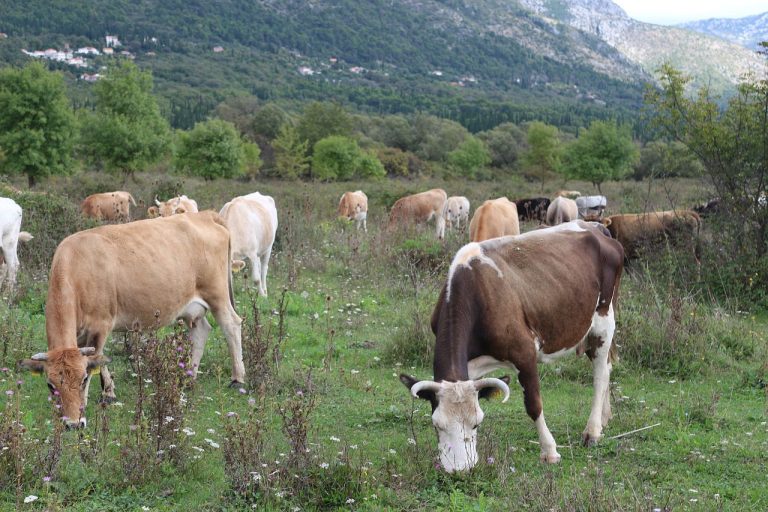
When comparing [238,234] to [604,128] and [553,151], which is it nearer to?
[604,128]

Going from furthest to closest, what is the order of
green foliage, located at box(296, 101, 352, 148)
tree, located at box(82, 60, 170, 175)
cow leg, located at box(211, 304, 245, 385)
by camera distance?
green foliage, located at box(296, 101, 352, 148) < tree, located at box(82, 60, 170, 175) < cow leg, located at box(211, 304, 245, 385)

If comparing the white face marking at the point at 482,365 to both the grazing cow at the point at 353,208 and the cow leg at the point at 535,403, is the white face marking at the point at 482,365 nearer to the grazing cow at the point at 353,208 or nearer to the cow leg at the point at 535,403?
the cow leg at the point at 535,403

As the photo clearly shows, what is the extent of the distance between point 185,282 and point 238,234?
5355 millimetres

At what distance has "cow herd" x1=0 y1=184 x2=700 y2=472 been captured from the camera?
18.7 feet

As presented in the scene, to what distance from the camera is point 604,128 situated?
60.8 m

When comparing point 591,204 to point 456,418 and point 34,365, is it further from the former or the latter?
point 34,365

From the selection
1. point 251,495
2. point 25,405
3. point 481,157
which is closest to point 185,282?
point 25,405

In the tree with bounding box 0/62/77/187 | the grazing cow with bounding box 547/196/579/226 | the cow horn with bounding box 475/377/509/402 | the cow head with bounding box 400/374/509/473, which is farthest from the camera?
the tree with bounding box 0/62/77/187

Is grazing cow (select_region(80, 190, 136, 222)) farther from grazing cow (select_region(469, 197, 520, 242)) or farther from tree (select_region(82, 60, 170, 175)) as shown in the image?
tree (select_region(82, 60, 170, 175))

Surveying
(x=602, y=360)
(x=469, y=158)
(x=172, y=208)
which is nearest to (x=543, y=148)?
(x=469, y=158)

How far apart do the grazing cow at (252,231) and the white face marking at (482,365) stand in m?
6.93

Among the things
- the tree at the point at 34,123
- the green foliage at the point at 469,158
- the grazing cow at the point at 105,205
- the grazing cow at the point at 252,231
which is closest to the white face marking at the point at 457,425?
the grazing cow at the point at 252,231

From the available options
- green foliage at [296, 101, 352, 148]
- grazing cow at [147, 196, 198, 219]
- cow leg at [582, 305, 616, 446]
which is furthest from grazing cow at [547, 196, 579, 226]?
green foliage at [296, 101, 352, 148]

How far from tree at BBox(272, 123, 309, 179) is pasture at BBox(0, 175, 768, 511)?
5282 cm
